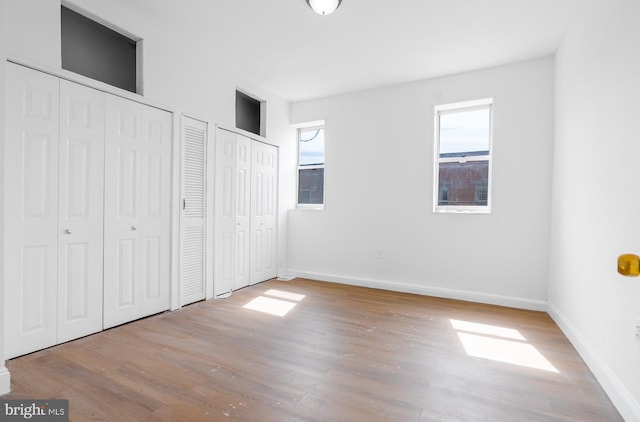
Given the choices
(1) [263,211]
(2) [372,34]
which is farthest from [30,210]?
(2) [372,34]

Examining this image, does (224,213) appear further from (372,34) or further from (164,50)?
(372,34)

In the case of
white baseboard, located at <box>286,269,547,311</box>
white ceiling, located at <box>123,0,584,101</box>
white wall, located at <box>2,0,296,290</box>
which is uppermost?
white ceiling, located at <box>123,0,584,101</box>

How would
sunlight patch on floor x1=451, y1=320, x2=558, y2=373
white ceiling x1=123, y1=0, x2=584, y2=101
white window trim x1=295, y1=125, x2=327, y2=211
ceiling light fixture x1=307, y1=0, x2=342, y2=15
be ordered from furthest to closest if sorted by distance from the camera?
white window trim x1=295, y1=125, x2=327, y2=211 < white ceiling x1=123, y1=0, x2=584, y2=101 < ceiling light fixture x1=307, y1=0, x2=342, y2=15 < sunlight patch on floor x1=451, y1=320, x2=558, y2=373

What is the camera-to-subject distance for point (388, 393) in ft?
6.37

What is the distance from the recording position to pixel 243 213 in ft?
14.4

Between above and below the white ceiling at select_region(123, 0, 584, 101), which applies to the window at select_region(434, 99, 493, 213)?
below

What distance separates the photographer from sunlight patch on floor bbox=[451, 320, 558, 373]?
2397mm

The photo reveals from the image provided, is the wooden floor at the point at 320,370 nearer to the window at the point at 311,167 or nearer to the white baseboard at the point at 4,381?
the white baseboard at the point at 4,381

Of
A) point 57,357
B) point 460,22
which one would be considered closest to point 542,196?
point 460,22

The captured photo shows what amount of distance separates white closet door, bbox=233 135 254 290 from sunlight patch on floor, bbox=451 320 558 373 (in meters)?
2.76

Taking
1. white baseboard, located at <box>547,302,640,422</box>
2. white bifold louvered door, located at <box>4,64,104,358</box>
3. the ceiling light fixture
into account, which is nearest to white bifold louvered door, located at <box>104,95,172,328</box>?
white bifold louvered door, located at <box>4,64,104,358</box>

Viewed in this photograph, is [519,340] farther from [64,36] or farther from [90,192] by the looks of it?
[64,36]

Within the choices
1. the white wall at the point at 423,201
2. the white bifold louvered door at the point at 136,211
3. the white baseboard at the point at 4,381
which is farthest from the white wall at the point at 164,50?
the white baseboard at the point at 4,381

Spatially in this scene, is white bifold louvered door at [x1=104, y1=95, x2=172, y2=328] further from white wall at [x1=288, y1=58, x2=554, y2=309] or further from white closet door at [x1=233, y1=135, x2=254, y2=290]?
white wall at [x1=288, y1=58, x2=554, y2=309]
